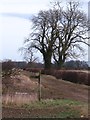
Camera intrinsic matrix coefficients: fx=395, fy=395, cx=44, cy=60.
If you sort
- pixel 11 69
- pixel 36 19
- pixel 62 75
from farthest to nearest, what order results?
pixel 36 19
pixel 62 75
pixel 11 69

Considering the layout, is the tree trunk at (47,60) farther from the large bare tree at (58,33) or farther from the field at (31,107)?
the field at (31,107)

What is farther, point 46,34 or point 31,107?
point 46,34

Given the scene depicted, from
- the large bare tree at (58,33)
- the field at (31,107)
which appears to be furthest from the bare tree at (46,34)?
the field at (31,107)

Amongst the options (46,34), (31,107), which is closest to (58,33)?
(46,34)

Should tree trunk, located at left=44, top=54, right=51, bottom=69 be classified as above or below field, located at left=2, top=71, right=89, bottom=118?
above

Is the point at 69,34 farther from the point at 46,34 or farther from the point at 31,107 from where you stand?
the point at 31,107

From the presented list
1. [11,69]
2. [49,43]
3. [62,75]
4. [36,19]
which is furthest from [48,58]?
[11,69]

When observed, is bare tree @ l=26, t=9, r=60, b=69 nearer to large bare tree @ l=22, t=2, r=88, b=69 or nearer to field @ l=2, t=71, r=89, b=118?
large bare tree @ l=22, t=2, r=88, b=69

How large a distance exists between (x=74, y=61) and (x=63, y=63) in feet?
10.8

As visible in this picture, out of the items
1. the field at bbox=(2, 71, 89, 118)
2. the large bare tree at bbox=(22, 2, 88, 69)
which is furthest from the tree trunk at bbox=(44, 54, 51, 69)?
the field at bbox=(2, 71, 89, 118)

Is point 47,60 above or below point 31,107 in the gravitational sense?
above

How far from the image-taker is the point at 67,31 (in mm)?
55094

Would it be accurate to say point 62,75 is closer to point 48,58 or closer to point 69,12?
point 48,58

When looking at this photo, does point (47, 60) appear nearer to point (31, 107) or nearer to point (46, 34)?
point (46, 34)
